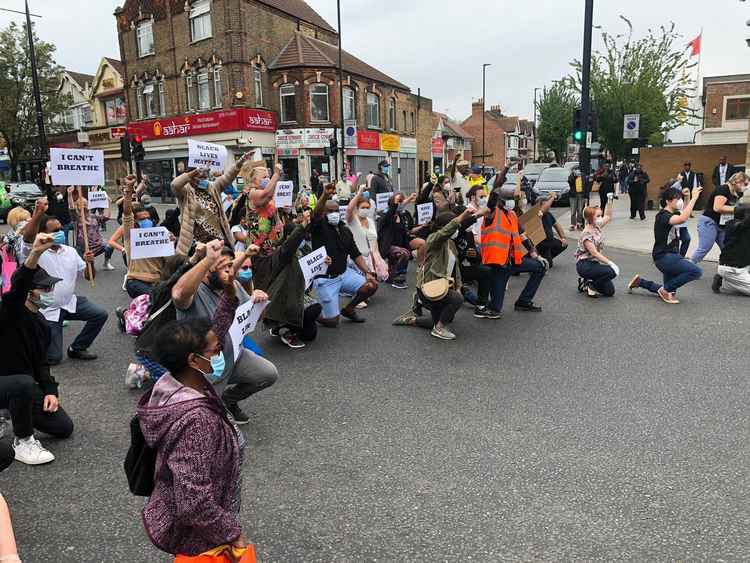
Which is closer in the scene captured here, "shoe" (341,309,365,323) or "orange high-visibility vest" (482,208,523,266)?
"orange high-visibility vest" (482,208,523,266)

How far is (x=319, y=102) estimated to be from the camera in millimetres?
32625

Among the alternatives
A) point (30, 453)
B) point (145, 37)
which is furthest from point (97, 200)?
point (145, 37)

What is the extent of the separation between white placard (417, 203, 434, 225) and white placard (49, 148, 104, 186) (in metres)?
4.83

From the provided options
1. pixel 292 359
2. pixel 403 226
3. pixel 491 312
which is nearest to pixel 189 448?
pixel 292 359

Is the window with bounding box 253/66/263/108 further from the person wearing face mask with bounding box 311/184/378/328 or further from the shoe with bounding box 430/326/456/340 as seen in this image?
the shoe with bounding box 430/326/456/340

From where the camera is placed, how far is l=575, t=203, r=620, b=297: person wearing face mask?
8422 mm

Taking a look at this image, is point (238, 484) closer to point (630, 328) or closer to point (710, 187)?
point (630, 328)

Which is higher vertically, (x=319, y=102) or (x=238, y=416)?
(x=319, y=102)

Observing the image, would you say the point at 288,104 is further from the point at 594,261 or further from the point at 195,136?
the point at 594,261

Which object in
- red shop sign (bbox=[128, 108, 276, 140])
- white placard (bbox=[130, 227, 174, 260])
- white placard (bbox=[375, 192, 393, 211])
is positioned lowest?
white placard (bbox=[130, 227, 174, 260])

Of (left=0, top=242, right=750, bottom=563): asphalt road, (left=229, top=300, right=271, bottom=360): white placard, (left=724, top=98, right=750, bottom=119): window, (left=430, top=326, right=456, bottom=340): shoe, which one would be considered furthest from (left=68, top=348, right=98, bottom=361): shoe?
(left=724, top=98, right=750, bottom=119): window

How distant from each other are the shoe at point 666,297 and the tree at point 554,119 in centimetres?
4476

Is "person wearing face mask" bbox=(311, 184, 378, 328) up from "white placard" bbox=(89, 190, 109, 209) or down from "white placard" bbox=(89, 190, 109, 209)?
down

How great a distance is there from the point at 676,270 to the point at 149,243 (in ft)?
22.8
